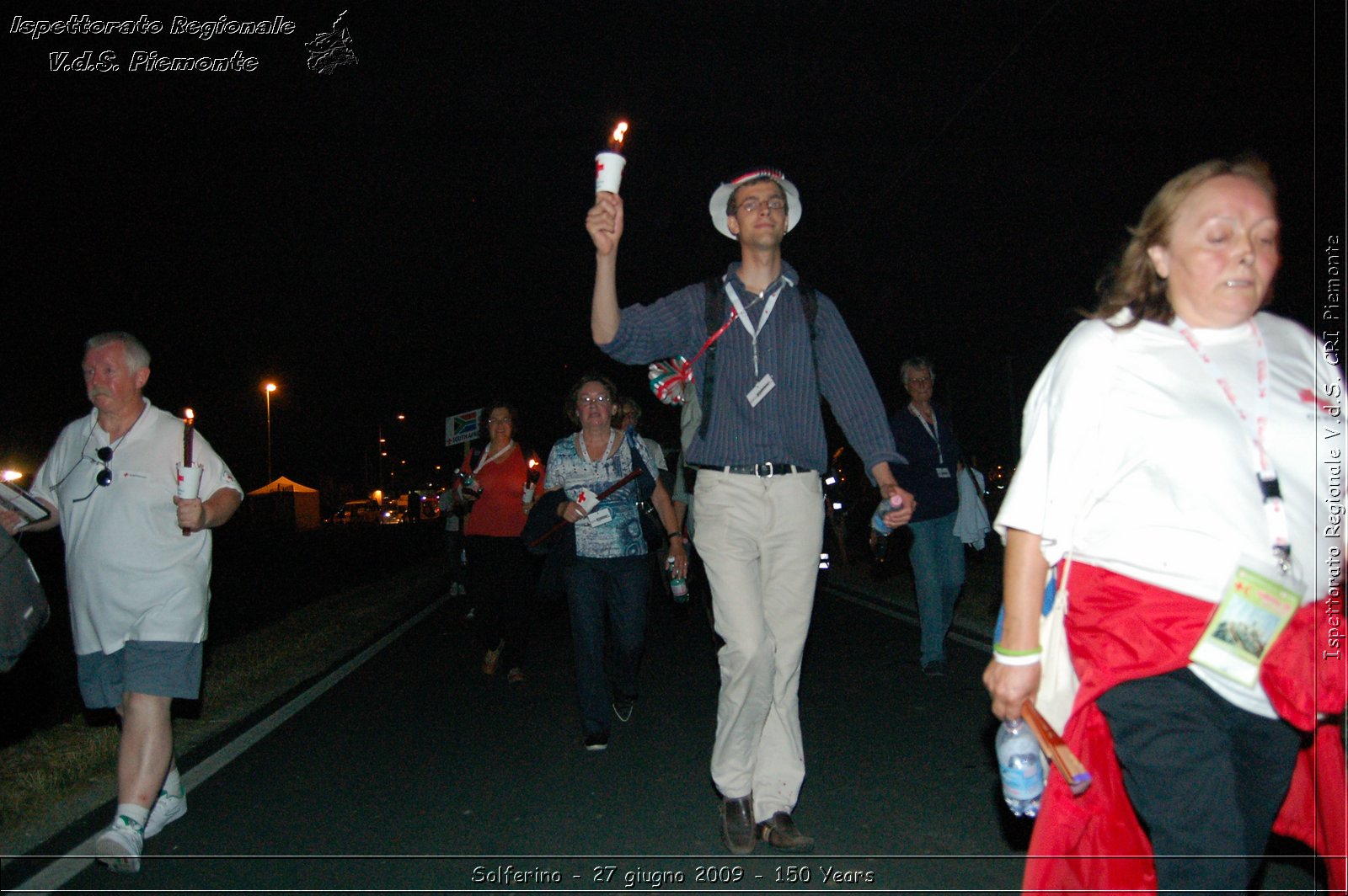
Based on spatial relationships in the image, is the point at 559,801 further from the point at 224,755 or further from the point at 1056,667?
the point at 1056,667

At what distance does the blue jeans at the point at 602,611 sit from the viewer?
6.00 metres

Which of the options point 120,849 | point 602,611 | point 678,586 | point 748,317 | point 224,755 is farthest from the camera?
point 602,611

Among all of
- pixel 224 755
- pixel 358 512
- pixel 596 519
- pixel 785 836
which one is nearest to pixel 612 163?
pixel 785 836

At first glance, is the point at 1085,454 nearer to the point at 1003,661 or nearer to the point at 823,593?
the point at 1003,661

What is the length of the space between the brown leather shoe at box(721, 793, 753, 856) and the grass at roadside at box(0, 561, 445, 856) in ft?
9.63

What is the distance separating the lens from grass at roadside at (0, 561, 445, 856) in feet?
15.8

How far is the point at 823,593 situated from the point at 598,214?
36.8ft

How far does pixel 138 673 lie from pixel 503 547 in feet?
12.9

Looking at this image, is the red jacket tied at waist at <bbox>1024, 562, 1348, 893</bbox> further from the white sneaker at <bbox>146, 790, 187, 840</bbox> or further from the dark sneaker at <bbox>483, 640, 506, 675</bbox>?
the dark sneaker at <bbox>483, 640, 506, 675</bbox>

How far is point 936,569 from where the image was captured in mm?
7551

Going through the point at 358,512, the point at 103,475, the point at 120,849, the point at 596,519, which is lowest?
the point at 358,512

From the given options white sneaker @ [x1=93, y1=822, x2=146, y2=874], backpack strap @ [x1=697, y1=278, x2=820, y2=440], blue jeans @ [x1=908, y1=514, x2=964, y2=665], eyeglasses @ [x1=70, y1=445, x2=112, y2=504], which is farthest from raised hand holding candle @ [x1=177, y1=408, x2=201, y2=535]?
blue jeans @ [x1=908, y1=514, x2=964, y2=665]

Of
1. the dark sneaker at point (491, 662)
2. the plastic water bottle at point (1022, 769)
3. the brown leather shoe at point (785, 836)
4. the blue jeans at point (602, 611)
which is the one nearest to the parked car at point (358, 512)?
the dark sneaker at point (491, 662)

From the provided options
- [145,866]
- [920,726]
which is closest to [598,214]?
[145,866]
